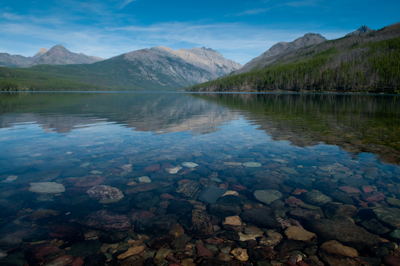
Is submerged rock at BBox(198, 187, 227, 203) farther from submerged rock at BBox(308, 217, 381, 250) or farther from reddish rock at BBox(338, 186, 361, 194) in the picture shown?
reddish rock at BBox(338, 186, 361, 194)

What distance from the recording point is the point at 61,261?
488cm

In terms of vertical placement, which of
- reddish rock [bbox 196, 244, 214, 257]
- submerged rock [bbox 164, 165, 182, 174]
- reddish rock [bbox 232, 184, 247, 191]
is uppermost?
submerged rock [bbox 164, 165, 182, 174]

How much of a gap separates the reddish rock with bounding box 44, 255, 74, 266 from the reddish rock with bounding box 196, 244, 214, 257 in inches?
112

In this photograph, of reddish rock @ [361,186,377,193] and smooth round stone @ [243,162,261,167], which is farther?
smooth round stone @ [243,162,261,167]

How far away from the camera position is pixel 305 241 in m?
5.55

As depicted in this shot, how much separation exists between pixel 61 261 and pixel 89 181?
4.63m

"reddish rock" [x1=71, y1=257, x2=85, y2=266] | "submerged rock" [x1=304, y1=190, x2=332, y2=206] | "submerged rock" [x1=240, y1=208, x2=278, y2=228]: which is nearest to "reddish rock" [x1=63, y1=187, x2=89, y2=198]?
"reddish rock" [x1=71, y1=257, x2=85, y2=266]

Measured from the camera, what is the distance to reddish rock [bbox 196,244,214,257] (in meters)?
5.13

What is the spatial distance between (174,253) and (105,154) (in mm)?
9454

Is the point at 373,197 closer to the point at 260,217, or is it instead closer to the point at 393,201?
the point at 393,201

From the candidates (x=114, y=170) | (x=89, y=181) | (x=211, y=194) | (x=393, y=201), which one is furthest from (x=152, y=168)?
(x=393, y=201)

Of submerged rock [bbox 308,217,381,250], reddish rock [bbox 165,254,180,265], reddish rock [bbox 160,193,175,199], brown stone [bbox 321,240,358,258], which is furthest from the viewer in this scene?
reddish rock [bbox 160,193,175,199]

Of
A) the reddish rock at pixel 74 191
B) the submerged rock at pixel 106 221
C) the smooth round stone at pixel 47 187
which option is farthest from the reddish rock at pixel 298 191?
the smooth round stone at pixel 47 187

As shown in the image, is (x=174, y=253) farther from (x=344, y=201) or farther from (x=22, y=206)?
(x=344, y=201)
